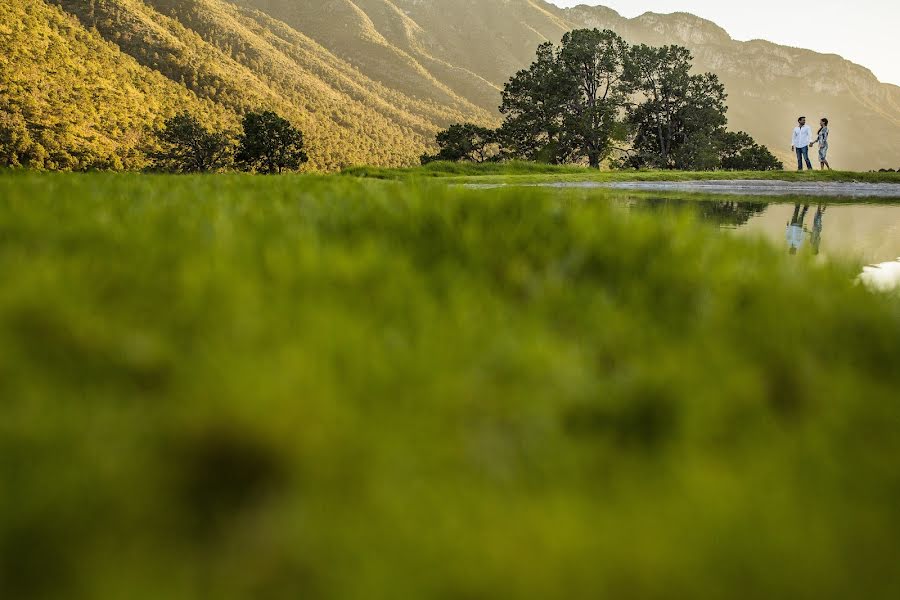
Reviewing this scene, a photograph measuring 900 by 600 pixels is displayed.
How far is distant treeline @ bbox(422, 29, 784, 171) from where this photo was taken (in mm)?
47750

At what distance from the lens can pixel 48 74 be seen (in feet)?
250

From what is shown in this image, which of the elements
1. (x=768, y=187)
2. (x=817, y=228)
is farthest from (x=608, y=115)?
(x=817, y=228)

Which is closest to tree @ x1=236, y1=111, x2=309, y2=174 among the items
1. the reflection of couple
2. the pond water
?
the pond water

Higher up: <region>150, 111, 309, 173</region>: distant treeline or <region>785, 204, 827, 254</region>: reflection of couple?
<region>150, 111, 309, 173</region>: distant treeline

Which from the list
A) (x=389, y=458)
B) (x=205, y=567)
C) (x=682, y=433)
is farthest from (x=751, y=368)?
(x=205, y=567)

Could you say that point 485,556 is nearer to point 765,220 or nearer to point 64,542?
point 64,542

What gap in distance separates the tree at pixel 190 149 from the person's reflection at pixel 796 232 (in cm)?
4864

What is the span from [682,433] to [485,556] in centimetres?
62

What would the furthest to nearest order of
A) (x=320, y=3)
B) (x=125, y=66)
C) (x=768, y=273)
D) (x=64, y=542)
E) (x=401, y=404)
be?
(x=320, y=3) < (x=125, y=66) < (x=768, y=273) < (x=401, y=404) < (x=64, y=542)

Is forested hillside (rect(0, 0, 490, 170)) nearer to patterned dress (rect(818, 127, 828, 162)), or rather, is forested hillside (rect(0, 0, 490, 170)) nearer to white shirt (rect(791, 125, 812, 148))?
white shirt (rect(791, 125, 812, 148))

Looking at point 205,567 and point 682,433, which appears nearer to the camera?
point 205,567

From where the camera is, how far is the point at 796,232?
7.02 meters

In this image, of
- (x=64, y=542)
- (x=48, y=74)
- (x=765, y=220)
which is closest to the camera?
(x=64, y=542)

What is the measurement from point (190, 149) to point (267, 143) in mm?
15355
